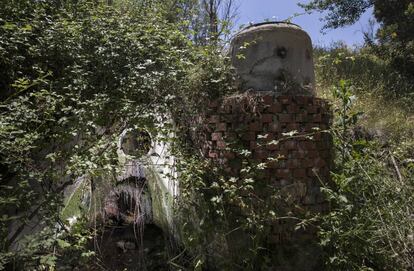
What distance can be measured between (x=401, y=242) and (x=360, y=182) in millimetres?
606

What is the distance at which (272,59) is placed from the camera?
4160mm

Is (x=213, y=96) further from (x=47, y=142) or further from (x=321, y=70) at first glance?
(x=321, y=70)

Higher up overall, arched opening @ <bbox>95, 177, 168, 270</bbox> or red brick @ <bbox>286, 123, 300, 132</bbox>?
red brick @ <bbox>286, 123, 300, 132</bbox>

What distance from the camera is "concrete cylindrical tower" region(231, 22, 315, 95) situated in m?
4.14

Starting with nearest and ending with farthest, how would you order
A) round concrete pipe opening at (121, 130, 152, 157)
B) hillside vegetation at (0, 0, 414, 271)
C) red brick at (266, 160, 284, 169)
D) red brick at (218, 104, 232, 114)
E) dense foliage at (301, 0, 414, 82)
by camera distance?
1. hillside vegetation at (0, 0, 414, 271)
2. red brick at (266, 160, 284, 169)
3. red brick at (218, 104, 232, 114)
4. round concrete pipe opening at (121, 130, 152, 157)
5. dense foliage at (301, 0, 414, 82)

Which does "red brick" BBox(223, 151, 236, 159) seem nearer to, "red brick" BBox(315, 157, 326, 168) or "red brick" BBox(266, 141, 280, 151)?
"red brick" BBox(266, 141, 280, 151)

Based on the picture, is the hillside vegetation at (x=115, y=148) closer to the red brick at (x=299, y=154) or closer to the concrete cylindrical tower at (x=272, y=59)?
the concrete cylindrical tower at (x=272, y=59)

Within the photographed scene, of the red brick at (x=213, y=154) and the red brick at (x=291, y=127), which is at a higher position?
the red brick at (x=291, y=127)

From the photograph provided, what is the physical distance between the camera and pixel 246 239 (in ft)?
12.3

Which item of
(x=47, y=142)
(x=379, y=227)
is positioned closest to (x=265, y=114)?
(x=379, y=227)

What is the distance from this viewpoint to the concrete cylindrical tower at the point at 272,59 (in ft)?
13.6

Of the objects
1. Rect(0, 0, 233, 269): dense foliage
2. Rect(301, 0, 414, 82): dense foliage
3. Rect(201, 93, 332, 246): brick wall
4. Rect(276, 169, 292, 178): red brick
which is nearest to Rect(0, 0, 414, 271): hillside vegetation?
Rect(0, 0, 233, 269): dense foliage

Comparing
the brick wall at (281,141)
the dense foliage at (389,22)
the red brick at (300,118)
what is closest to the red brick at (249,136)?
the brick wall at (281,141)

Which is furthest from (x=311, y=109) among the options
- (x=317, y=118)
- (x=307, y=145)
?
(x=307, y=145)
